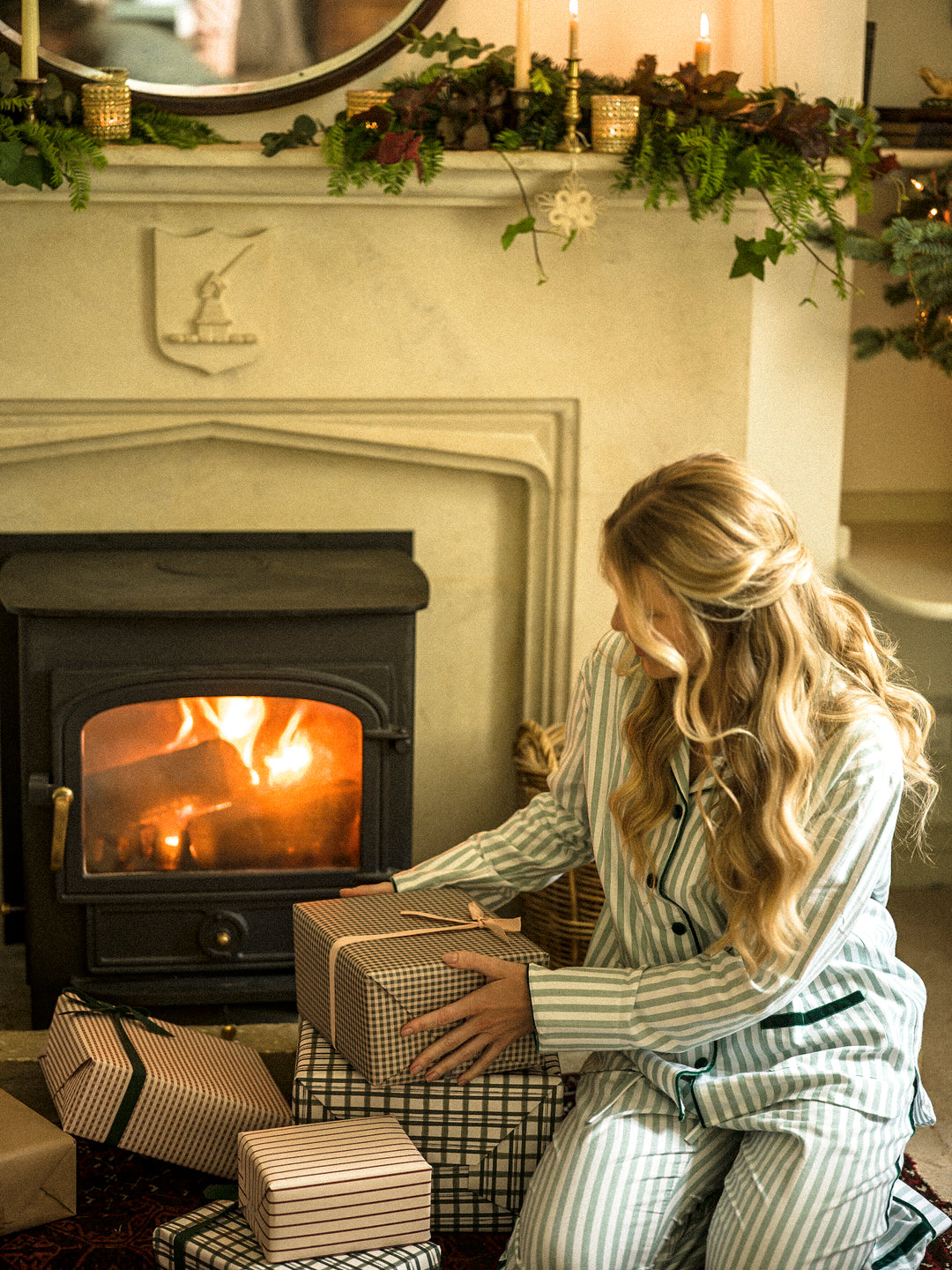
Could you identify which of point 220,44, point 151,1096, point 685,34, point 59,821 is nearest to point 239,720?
point 59,821

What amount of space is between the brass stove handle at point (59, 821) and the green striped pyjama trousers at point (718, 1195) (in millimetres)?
922

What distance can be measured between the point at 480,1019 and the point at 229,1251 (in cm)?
36

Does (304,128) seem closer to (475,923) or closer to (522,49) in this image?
(522,49)

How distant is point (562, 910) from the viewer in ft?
7.86

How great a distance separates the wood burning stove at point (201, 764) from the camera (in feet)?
6.98

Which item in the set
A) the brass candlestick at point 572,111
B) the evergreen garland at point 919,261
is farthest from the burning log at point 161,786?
the evergreen garland at point 919,261

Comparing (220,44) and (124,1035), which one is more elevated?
(220,44)

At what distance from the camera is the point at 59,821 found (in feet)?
6.92

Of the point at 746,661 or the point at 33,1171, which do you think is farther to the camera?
the point at 33,1171

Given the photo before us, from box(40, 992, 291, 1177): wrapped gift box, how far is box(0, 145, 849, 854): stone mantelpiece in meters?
0.93

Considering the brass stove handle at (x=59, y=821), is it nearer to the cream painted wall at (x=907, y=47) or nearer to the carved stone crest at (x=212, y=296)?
the carved stone crest at (x=212, y=296)

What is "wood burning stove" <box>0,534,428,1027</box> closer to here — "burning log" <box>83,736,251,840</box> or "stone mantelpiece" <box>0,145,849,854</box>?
"burning log" <box>83,736,251,840</box>

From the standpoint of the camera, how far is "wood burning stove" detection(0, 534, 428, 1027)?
213 cm

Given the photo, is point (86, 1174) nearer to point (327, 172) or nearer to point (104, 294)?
point (104, 294)
